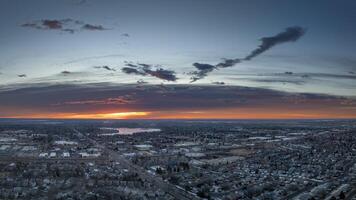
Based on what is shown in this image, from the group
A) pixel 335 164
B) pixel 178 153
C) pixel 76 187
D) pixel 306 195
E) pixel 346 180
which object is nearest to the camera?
pixel 306 195

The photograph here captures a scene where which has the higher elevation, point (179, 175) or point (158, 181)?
point (179, 175)

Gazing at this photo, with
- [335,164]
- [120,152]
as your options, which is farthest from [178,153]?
[335,164]

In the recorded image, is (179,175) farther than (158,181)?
Yes

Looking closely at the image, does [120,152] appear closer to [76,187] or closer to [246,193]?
[76,187]

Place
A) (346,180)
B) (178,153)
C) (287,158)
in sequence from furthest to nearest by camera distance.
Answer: (178,153) → (287,158) → (346,180)

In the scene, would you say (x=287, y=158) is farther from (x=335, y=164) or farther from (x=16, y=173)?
(x=16, y=173)

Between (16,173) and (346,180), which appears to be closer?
(346,180)

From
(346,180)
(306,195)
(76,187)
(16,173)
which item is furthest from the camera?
(16,173)

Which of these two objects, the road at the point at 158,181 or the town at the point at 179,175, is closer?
the road at the point at 158,181

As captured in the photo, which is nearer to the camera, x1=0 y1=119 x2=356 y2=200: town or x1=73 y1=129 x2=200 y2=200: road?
x1=73 y1=129 x2=200 y2=200: road

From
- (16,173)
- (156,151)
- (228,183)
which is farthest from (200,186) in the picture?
(156,151)
